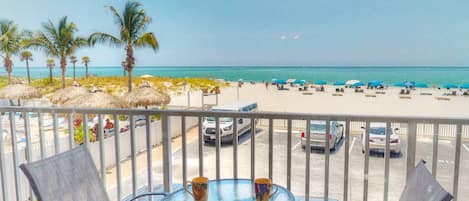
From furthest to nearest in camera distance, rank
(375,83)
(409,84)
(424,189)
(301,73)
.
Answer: (301,73) → (375,83) → (409,84) → (424,189)

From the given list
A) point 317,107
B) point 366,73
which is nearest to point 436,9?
point 366,73

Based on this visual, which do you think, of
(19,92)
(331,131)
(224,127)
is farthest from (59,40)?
(331,131)

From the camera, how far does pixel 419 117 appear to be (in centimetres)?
167

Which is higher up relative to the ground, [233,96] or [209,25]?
[209,25]

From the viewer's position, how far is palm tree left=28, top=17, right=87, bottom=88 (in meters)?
10.4

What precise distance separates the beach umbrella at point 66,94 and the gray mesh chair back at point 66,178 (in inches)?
355

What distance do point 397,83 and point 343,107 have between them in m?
7.66

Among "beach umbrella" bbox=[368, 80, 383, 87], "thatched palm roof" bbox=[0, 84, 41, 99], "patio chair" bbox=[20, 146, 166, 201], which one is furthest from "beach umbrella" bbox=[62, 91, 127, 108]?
"beach umbrella" bbox=[368, 80, 383, 87]

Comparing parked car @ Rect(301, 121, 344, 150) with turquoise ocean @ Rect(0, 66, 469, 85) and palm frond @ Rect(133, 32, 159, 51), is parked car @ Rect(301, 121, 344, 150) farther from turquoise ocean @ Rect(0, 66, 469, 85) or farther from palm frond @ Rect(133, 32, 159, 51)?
turquoise ocean @ Rect(0, 66, 469, 85)

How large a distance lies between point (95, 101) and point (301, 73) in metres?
17.6

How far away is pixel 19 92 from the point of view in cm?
995

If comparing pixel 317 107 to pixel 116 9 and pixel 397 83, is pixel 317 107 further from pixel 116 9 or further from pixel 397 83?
pixel 116 9

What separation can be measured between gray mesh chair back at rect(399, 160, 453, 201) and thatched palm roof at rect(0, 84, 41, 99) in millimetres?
11395

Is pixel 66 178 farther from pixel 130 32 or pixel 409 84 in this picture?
pixel 409 84
